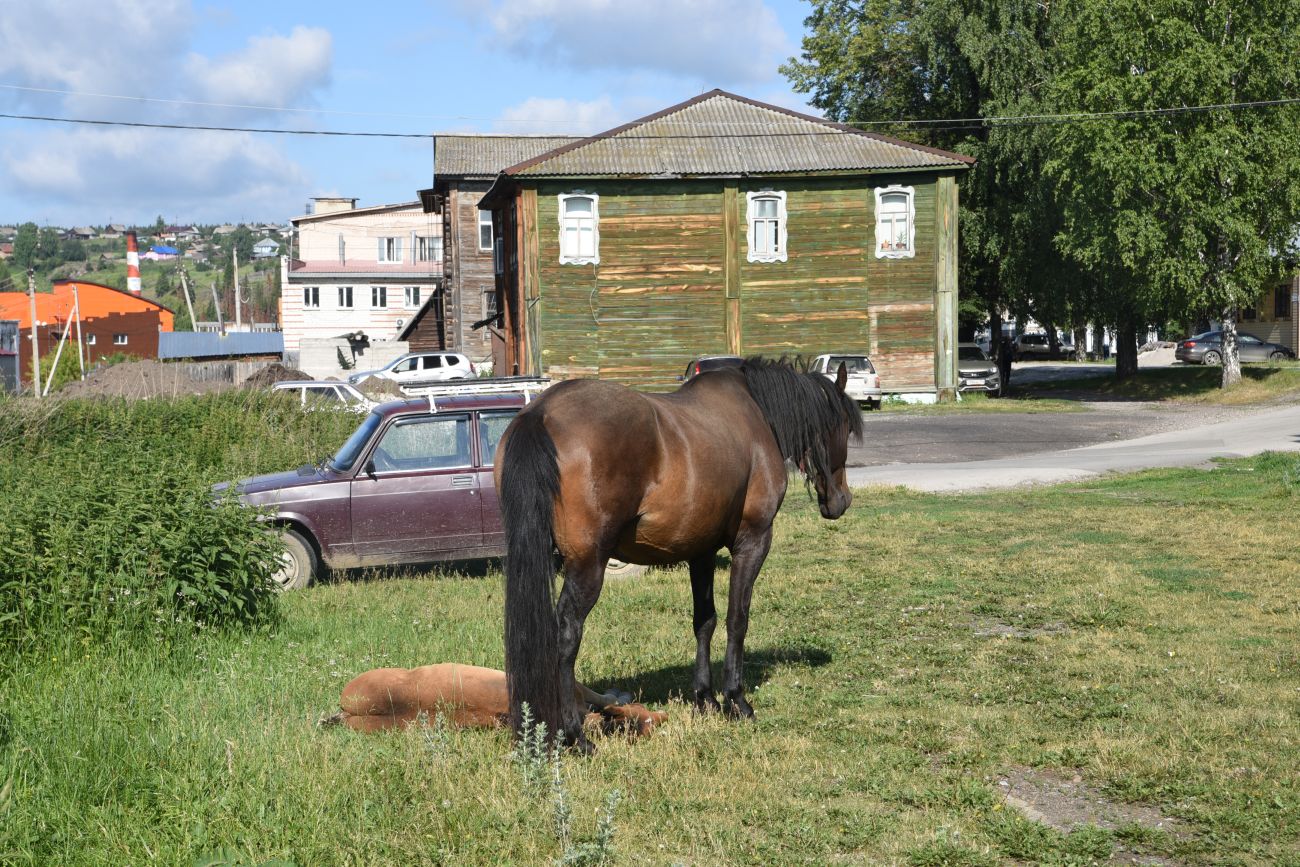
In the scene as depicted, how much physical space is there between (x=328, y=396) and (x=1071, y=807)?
18043 millimetres

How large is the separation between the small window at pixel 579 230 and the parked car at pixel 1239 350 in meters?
31.3

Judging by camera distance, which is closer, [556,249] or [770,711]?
[770,711]

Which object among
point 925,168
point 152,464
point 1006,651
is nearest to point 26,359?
point 925,168

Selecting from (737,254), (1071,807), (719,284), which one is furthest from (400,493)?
(737,254)

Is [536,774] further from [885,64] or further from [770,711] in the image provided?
[885,64]

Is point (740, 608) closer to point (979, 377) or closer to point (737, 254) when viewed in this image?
point (737, 254)

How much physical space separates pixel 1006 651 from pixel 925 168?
31.0m

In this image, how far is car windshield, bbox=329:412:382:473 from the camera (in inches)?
497

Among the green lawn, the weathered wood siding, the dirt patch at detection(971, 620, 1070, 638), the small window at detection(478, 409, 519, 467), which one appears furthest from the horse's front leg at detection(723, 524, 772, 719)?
the weathered wood siding

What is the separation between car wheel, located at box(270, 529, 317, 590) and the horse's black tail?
21.8 ft

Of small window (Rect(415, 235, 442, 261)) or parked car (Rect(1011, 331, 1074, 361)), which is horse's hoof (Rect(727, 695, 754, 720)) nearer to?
parked car (Rect(1011, 331, 1074, 361))

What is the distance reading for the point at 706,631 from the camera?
7.40 metres

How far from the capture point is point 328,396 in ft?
71.8

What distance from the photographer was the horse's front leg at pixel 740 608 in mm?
7180
